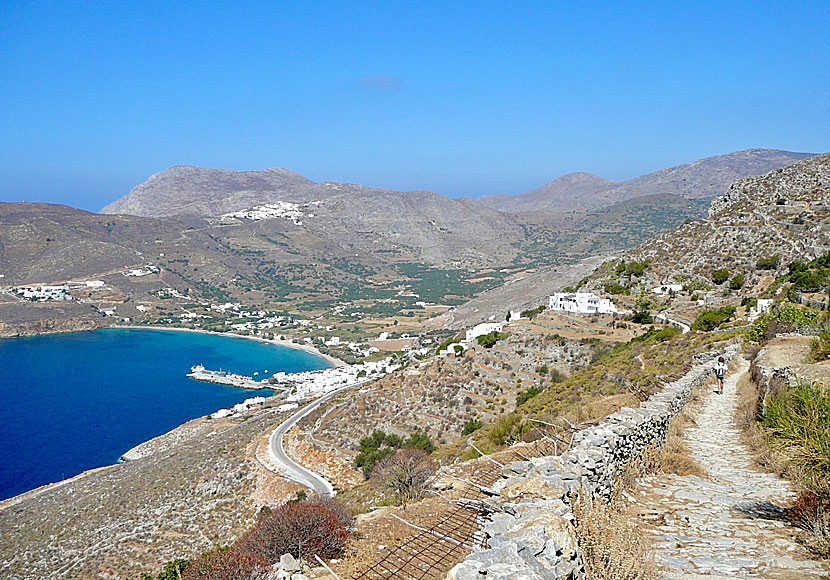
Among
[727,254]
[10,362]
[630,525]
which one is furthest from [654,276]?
[10,362]

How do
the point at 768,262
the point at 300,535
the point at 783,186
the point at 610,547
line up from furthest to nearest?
1. the point at 783,186
2. the point at 768,262
3. the point at 300,535
4. the point at 610,547

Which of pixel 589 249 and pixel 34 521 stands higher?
pixel 589 249

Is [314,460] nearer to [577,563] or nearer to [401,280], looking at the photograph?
[577,563]

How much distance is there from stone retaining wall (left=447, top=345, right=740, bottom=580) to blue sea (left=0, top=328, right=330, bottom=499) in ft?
155

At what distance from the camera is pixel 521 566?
11.2ft

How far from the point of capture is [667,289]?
34969 millimetres

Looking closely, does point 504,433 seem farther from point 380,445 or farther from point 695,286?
point 695,286

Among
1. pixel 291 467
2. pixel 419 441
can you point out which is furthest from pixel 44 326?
pixel 419 441

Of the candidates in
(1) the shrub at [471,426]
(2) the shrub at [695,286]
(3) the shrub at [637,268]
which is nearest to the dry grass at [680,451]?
(1) the shrub at [471,426]

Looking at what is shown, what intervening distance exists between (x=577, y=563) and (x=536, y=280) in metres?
91.8

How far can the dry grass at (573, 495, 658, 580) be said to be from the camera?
13.4 feet

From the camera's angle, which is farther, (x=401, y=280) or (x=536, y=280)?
(x=401, y=280)

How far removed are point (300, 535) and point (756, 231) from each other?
4155 cm

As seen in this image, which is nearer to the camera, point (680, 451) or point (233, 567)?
point (233, 567)
